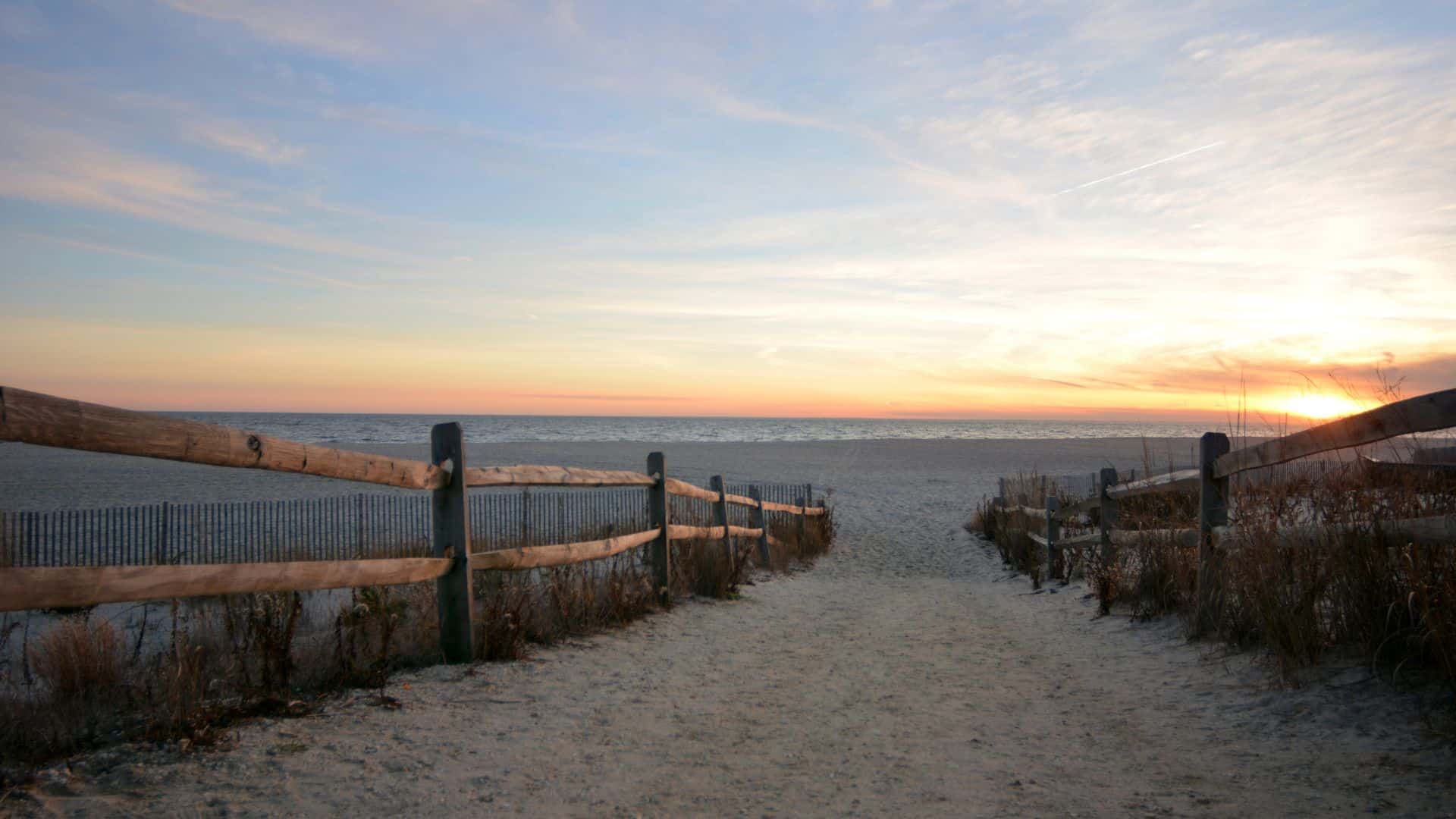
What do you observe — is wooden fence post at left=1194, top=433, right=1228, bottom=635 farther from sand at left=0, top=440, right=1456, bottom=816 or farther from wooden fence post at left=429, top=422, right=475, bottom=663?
wooden fence post at left=429, top=422, right=475, bottom=663

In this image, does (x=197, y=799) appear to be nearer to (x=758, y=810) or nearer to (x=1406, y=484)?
(x=758, y=810)

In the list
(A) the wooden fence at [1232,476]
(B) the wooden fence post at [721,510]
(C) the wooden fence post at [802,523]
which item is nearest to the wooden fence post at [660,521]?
(B) the wooden fence post at [721,510]

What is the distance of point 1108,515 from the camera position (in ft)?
29.5

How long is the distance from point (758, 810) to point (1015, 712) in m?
1.84

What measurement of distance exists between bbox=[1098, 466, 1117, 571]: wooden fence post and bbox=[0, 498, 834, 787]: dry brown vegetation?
4.60 m

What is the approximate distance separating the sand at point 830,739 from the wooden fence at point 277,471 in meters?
0.58

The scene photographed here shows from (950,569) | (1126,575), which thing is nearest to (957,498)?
(950,569)

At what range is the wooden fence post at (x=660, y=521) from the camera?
25.6 feet

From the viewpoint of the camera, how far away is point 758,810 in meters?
3.18

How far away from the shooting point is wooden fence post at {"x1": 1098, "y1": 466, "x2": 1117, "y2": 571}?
338 inches

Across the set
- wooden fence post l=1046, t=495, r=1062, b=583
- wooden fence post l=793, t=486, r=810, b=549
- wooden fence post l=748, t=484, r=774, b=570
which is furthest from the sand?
wooden fence post l=793, t=486, r=810, b=549

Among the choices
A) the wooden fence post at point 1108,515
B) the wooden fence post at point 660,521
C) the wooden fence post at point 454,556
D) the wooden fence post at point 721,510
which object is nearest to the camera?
the wooden fence post at point 454,556

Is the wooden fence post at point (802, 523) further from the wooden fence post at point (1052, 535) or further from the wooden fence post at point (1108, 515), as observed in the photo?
the wooden fence post at point (1108, 515)

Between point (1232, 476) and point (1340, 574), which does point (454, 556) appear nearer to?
point (1340, 574)
